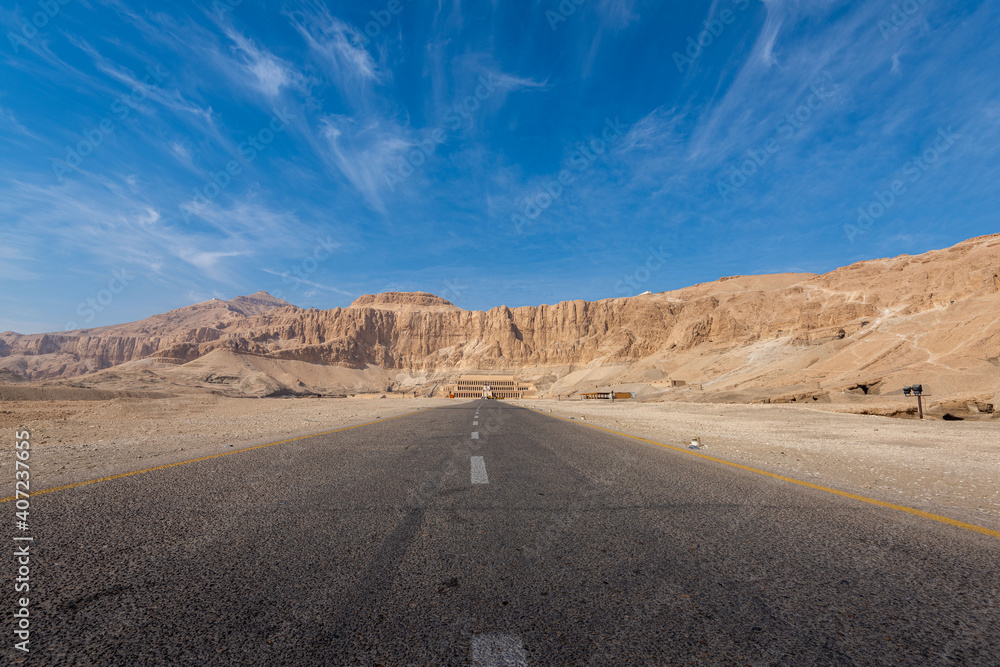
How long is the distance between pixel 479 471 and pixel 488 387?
355 ft

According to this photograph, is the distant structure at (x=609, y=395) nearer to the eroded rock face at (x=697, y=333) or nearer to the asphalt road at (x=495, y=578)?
the eroded rock face at (x=697, y=333)

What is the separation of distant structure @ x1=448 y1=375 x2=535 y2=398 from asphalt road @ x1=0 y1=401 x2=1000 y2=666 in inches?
4122

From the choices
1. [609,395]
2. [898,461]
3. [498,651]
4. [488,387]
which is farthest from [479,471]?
[488,387]

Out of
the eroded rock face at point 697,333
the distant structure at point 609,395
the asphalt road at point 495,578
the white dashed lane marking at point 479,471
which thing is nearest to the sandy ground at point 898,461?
the asphalt road at point 495,578

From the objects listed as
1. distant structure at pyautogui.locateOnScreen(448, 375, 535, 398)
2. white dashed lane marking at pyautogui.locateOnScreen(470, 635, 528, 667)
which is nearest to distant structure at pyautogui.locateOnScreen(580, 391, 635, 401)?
distant structure at pyautogui.locateOnScreen(448, 375, 535, 398)

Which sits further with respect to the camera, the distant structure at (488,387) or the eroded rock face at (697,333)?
the distant structure at (488,387)

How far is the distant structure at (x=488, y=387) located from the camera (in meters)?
114

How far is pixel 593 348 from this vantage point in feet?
403

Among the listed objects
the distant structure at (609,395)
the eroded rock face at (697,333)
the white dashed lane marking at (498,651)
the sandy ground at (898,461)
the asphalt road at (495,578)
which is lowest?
the distant structure at (609,395)

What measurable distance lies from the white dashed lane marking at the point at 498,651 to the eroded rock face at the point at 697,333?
4104 centimetres

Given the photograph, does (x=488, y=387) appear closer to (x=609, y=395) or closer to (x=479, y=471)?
(x=609, y=395)

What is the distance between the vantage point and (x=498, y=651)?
1.90m

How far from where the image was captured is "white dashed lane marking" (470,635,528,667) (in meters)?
1.82

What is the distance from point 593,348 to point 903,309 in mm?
72988
